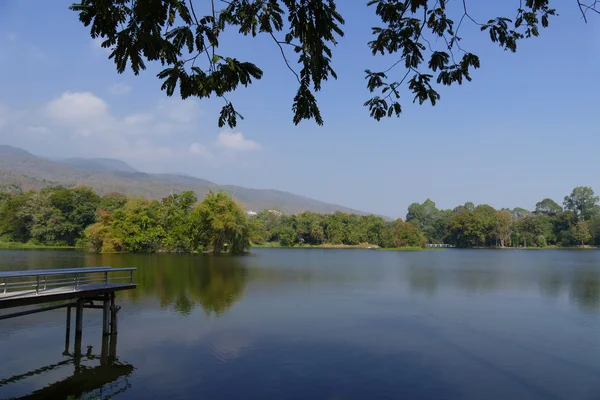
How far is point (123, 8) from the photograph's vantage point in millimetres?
4242

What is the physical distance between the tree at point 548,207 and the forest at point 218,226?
0.27m

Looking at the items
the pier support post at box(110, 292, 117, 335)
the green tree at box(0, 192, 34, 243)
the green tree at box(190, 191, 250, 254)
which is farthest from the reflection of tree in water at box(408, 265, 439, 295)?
the green tree at box(0, 192, 34, 243)

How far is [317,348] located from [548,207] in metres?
128

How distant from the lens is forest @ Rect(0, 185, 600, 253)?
59.1 m

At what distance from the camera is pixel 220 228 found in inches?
2263

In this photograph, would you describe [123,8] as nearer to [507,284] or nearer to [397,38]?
[397,38]

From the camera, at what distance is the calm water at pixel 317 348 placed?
396 inches

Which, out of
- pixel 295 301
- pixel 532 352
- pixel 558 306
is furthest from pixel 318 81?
pixel 558 306

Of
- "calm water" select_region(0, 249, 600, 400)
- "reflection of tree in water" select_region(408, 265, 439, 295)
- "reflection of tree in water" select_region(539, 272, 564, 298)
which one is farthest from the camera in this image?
"reflection of tree in water" select_region(408, 265, 439, 295)

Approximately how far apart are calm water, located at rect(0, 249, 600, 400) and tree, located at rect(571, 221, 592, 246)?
92422 millimetres

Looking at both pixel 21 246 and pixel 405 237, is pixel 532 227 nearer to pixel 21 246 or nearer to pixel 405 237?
pixel 405 237

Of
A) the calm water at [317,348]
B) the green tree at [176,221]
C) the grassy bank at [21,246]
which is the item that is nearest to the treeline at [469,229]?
the green tree at [176,221]

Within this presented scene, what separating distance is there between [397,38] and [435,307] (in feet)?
56.6

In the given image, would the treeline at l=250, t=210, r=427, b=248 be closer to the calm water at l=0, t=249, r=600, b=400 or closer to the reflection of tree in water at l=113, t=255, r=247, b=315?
the reflection of tree in water at l=113, t=255, r=247, b=315
